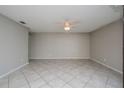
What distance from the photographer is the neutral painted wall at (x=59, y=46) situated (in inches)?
247

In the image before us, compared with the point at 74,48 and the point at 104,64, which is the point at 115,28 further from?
the point at 74,48

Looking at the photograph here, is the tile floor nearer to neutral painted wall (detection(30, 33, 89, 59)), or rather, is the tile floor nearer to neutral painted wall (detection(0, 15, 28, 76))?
neutral painted wall (detection(0, 15, 28, 76))

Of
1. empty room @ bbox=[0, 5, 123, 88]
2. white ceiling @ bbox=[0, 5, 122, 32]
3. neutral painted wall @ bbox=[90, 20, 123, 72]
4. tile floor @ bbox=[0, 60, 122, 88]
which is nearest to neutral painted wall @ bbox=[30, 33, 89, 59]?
empty room @ bbox=[0, 5, 123, 88]

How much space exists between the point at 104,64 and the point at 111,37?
1.47m

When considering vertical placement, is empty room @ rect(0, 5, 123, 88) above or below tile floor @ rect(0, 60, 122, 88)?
above

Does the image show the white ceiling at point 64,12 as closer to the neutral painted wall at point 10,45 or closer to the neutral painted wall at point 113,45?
the neutral painted wall at point 10,45

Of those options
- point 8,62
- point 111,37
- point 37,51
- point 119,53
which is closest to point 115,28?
point 111,37

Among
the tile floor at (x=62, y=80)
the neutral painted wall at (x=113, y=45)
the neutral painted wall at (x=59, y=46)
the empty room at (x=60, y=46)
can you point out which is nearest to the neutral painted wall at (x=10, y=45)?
the empty room at (x=60, y=46)

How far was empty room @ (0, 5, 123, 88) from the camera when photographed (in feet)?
7.56

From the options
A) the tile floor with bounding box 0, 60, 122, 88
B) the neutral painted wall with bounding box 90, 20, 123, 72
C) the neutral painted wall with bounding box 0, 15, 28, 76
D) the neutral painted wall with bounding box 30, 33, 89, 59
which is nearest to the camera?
the tile floor with bounding box 0, 60, 122, 88

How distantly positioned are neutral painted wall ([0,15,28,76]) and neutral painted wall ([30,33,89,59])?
2.19m

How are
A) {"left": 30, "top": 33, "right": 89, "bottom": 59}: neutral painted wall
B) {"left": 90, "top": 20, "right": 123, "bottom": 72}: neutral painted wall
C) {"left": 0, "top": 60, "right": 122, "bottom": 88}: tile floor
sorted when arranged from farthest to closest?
→ {"left": 30, "top": 33, "right": 89, "bottom": 59}: neutral painted wall < {"left": 90, "top": 20, "right": 123, "bottom": 72}: neutral painted wall < {"left": 0, "top": 60, "right": 122, "bottom": 88}: tile floor

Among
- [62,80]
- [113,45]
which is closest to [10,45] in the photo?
[62,80]

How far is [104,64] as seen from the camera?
424 centimetres
